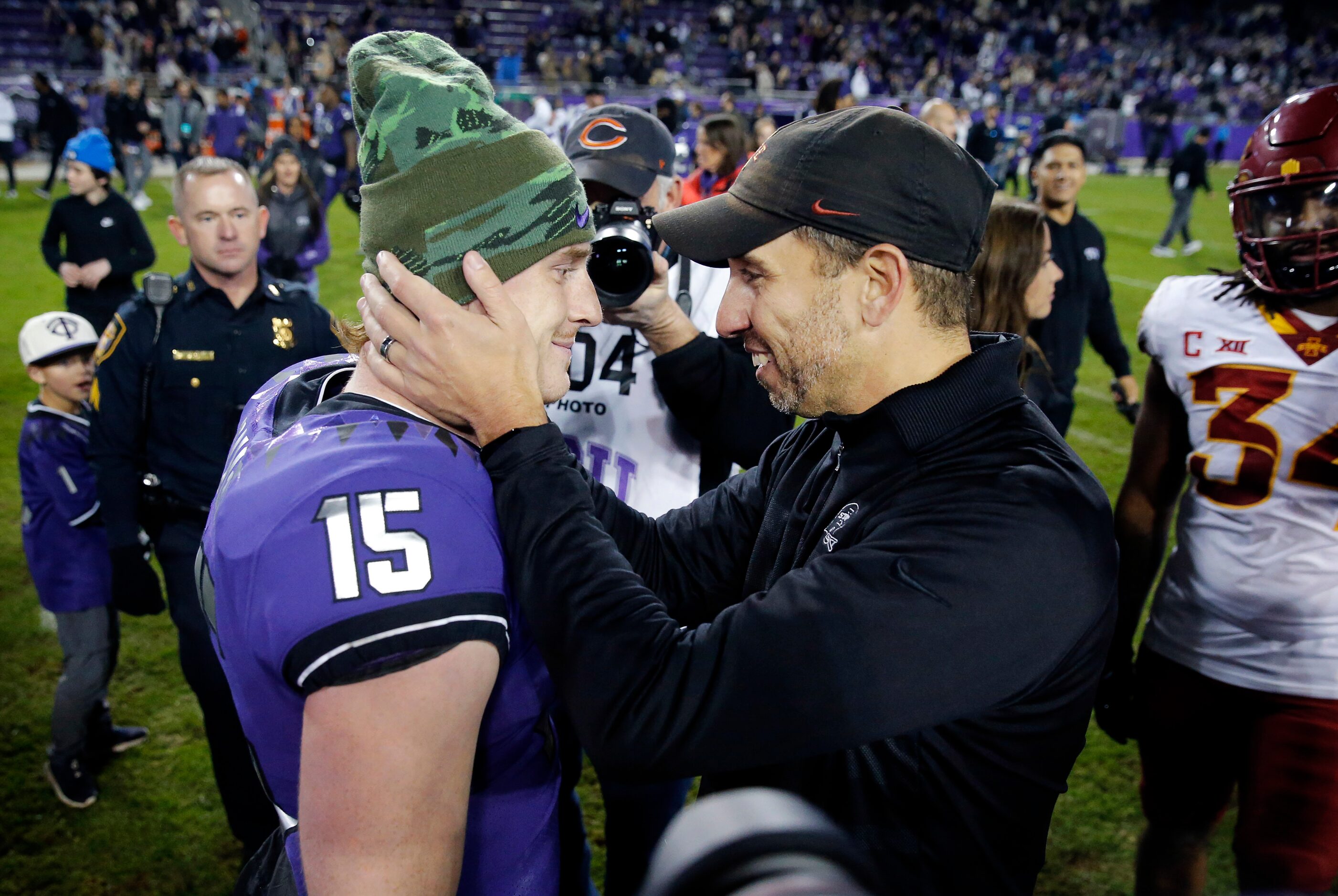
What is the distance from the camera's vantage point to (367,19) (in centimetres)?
2516

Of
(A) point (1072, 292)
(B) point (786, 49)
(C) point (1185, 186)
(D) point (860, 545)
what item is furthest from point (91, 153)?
(B) point (786, 49)

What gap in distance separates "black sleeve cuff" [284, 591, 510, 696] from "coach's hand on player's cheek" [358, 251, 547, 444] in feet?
1.08

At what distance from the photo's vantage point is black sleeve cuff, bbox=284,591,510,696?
110 cm

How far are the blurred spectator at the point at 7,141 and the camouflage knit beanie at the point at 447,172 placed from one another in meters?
18.4

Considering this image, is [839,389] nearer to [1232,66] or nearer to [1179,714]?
[1179,714]

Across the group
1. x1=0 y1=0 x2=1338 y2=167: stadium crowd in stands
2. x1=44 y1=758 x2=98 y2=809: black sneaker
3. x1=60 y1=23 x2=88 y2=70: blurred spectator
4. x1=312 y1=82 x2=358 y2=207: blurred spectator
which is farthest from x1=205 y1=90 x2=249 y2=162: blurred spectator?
x1=44 y1=758 x2=98 y2=809: black sneaker

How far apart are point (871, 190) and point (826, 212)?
8cm

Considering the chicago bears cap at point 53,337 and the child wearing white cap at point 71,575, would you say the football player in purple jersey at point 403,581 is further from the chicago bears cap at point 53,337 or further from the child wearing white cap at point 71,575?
the chicago bears cap at point 53,337

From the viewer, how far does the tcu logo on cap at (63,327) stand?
3783 mm

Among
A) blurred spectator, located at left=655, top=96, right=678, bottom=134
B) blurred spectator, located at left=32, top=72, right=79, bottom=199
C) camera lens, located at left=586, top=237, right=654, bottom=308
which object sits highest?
blurred spectator, located at left=32, top=72, right=79, bottom=199

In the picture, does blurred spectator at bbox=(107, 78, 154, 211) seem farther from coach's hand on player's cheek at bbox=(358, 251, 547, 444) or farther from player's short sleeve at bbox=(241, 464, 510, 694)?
player's short sleeve at bbox=(241, 464, 510, 694)

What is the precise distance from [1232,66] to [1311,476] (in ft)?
133

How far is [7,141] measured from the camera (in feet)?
54.1

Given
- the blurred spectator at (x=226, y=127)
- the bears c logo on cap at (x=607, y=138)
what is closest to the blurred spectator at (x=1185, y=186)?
the bears c logo on cap at (x=607, y=138)
